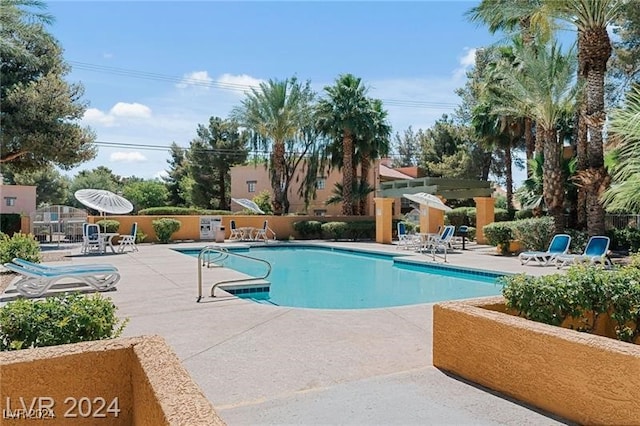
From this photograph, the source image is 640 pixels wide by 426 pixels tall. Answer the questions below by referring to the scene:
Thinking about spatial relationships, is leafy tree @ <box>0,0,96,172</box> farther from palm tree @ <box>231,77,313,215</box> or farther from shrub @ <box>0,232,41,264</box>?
palm tree @ <box>231,77,313,215</box>

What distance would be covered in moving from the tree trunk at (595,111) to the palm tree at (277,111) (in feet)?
56.7

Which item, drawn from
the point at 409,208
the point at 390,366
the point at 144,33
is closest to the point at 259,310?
the point at 390,366

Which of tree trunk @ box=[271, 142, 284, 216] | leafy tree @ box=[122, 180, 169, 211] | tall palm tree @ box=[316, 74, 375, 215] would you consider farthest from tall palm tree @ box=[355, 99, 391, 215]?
leafy tree @ box=[122, 180, 169, 211]

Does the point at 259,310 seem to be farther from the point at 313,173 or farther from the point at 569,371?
the point at 313,173

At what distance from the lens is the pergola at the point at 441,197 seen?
2264 centimetres

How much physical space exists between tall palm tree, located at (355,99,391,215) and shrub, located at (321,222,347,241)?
4726 millimetres

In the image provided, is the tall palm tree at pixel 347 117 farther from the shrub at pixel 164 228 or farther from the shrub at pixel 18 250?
the shrub at pixel 18 250

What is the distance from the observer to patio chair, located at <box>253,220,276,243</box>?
2541cm

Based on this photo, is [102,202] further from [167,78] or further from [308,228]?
[167,78]

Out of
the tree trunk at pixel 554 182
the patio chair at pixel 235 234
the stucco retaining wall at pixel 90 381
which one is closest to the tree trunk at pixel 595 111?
the tree trunk at pixel 554 182

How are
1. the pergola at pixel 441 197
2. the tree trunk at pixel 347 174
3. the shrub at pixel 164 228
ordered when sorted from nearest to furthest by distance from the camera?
the pergola at pixel 441 197 → the shrub at pixel 164 228 → the tree trunk at pixel 347 174

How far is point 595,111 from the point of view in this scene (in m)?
15.0

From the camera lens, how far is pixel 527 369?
3.79 m

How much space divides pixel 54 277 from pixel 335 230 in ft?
59.9
